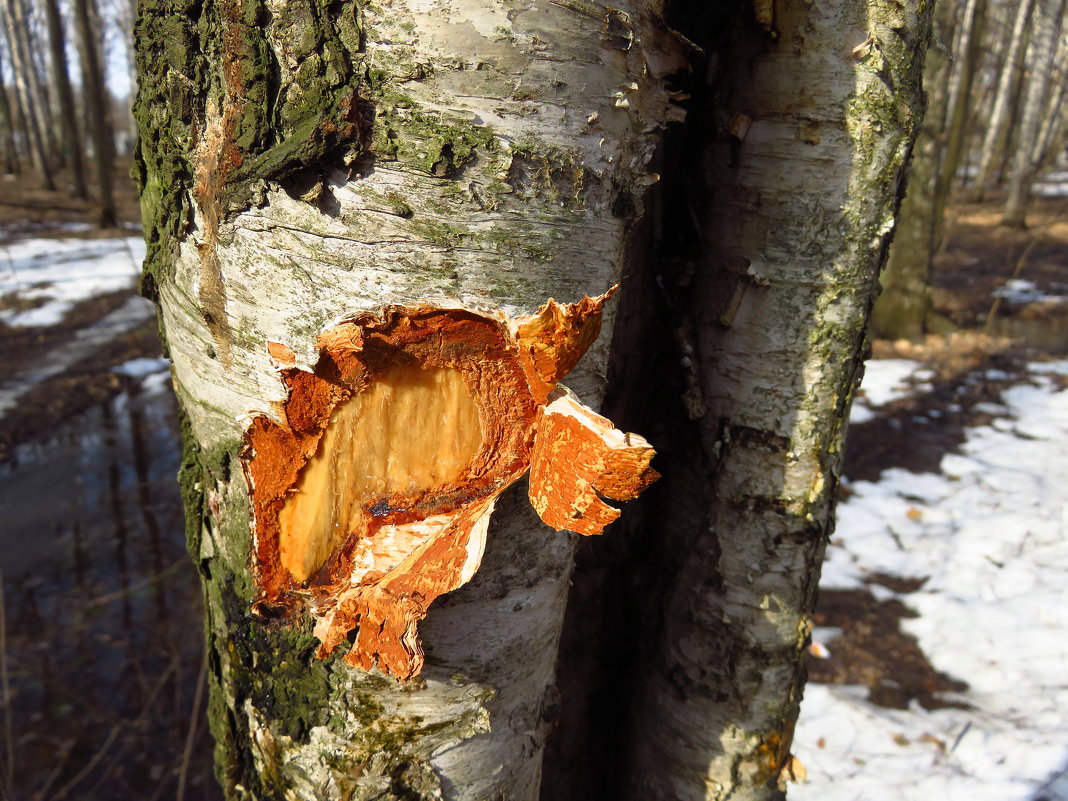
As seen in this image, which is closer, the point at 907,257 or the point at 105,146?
the point at 907,257

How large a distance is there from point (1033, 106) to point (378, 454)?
2174 centimetres

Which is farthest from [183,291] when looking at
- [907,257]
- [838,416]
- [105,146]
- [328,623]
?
[105,146]

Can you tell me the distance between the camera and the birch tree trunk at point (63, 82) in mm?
11984

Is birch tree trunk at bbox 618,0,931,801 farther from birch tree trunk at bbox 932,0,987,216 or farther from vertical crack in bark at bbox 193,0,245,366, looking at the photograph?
birch tree trunk at bbox 932,0,987,216

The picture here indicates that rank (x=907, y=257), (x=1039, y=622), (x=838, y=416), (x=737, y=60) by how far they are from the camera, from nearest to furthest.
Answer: (x=737, y=60) < (x=838, y=416) < (x=1039, y=622) < (x=907, y=257)

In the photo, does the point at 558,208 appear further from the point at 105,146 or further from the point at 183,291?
the point at 105,146

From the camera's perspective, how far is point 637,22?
32.5 inches

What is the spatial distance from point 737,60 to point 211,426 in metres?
1.08

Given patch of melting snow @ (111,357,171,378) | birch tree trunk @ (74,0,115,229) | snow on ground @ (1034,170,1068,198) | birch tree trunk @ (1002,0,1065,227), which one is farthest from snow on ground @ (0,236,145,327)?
snow on ground @ (1034,170,1068,198)

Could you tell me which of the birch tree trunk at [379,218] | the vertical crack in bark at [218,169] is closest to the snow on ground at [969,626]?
the birch tree trunk at [379,218]

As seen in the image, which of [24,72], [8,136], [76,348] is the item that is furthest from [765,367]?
[24,72]

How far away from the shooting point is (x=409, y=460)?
0.90 meters

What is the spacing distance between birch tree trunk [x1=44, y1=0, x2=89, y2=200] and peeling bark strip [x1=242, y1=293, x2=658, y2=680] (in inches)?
561

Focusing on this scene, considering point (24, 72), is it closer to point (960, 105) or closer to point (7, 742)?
point (960, 105)
